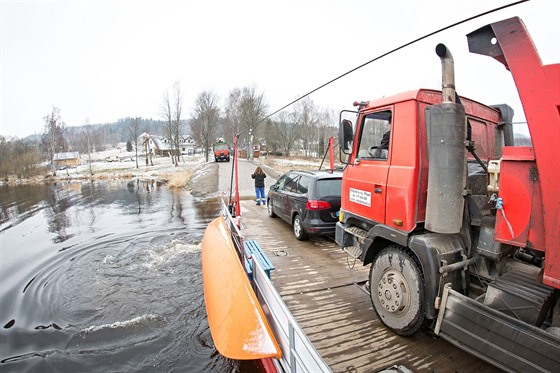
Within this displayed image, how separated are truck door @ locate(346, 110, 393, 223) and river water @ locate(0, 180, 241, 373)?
2880mm

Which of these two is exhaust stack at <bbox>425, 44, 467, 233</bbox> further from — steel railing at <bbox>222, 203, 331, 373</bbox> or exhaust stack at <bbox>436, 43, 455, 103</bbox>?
steel railing at <bbox>222, 203, 331, 373</bbox>

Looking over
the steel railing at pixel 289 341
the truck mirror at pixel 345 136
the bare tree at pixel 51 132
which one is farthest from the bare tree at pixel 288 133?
the steel railing at pixel 289 341

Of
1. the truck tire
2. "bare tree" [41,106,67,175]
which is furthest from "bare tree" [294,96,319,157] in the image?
the truck tire

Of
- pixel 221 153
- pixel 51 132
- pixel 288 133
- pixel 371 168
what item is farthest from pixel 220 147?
pixel 371 168

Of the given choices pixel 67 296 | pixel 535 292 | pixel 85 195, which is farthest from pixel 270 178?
pixel 535 292

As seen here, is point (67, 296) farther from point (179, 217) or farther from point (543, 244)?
point (543, 244)

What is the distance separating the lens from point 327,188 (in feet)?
22.4

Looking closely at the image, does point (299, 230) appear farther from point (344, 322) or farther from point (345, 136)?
point (345, 136)

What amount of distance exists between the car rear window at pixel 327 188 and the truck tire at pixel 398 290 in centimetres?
308

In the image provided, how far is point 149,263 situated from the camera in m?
8.12

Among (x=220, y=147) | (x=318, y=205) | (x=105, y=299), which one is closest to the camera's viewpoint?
(x=105, y=299)

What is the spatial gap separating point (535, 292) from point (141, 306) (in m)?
6.23

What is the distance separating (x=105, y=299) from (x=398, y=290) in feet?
19.6

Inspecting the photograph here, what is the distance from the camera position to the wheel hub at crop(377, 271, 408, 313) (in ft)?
10.8
